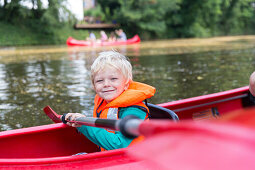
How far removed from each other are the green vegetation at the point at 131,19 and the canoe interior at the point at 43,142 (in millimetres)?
23798

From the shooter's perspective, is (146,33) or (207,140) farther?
(146,33)

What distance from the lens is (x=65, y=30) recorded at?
94.9 ft

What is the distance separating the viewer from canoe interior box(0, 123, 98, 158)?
101 inches

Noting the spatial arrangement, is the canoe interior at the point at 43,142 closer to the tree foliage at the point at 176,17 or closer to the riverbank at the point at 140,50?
the riverbank at the point at 140,50

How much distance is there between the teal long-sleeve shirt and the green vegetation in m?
24.4

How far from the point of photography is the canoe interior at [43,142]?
2.55 meters

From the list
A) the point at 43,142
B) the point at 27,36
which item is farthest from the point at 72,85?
the point at 27,36

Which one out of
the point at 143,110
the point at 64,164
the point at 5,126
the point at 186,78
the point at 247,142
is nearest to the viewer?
the point at 247,142

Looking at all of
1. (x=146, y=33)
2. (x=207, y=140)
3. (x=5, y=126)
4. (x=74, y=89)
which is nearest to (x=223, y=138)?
(x=207, y=140)

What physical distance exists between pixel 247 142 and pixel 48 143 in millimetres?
2392

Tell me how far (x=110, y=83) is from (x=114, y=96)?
113 mm

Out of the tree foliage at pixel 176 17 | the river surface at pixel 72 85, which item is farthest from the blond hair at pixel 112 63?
the tree foliage at pixel 176 17

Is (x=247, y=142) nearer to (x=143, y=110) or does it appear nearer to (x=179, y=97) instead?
(x=143, y=110)

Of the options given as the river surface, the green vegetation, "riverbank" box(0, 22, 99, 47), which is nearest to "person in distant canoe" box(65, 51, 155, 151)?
the river surface
